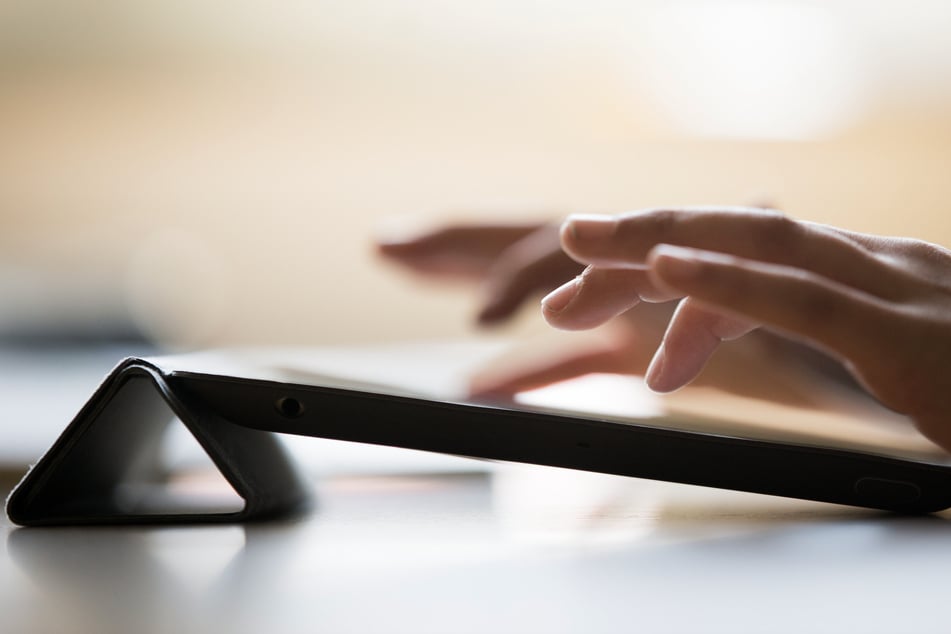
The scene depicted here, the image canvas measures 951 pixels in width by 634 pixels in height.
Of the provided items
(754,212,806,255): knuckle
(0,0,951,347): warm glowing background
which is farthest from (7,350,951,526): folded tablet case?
(0,0,951,347): warm glowing background

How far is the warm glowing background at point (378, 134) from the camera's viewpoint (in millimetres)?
2107

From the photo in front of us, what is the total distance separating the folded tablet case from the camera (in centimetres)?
43

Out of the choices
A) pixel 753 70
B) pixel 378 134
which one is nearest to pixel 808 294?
pixel 753 70

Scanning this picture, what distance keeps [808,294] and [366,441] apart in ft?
0.74

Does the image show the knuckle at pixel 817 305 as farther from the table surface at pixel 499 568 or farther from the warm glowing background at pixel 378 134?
the warm glowing background at pixel 378 134

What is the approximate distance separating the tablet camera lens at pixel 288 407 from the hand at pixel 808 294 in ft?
0.48

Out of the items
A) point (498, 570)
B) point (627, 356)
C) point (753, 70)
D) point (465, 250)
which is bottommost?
point (498, 570)

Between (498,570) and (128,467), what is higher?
(128,467)

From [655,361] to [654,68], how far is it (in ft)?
6.00

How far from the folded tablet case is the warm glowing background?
1587 millimetres

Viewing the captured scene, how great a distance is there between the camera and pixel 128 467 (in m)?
0.48

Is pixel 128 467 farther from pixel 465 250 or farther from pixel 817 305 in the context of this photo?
pixel 465 250

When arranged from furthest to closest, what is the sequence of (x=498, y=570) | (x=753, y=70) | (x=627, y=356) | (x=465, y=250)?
1. (x=753, y=70)
2. (x=465, y=250)
3. (x=627, y=356)
4. (x=498, y=570)

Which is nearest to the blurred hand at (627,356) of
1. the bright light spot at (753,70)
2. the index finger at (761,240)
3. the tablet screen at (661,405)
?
the tablet screen at (661,405)
